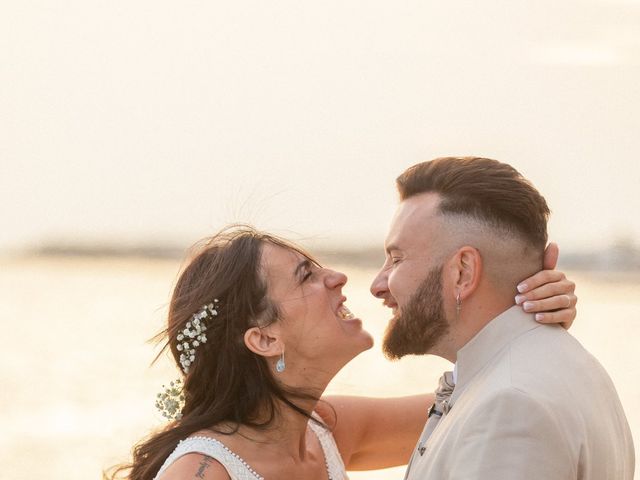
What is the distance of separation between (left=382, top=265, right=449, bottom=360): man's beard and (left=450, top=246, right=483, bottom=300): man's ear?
6 centimetres

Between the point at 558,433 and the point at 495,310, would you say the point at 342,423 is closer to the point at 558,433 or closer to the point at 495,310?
the point at 495,310

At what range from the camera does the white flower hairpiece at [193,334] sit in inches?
151

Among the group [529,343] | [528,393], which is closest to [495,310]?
[529,343]

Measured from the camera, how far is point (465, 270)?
10.5 feet

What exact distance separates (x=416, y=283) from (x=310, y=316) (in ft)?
2.03

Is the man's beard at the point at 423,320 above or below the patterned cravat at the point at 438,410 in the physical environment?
above


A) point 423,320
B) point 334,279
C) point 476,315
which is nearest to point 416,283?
point 423,320

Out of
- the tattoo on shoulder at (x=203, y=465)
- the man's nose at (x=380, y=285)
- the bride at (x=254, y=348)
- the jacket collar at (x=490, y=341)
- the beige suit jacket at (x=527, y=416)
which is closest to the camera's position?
the beige suit jacket at (x=527, y=416)

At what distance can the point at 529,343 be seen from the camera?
2.98 metres

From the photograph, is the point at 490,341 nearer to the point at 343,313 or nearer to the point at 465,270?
the point at 465,270

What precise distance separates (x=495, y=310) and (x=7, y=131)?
102 feet

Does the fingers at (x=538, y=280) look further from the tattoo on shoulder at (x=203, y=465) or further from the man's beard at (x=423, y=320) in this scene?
the tattoo on shoulder at (x=203, y=465)

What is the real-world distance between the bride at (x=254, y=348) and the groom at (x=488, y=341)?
42 cm

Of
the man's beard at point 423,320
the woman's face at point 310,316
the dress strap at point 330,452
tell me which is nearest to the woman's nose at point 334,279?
the woman's face at point 310,316
